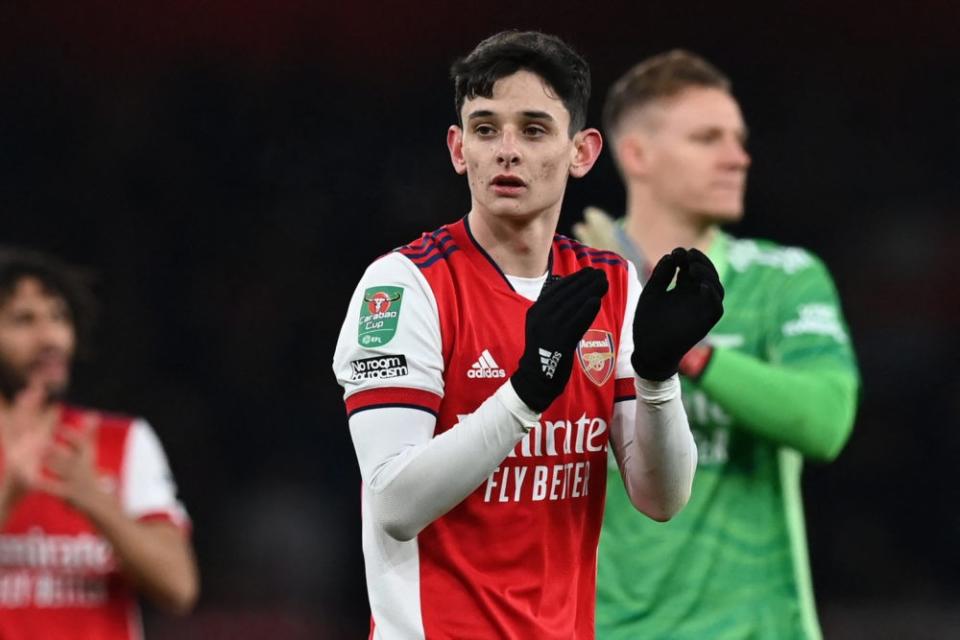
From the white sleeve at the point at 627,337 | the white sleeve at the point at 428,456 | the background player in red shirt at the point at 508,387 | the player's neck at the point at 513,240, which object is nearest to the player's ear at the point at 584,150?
the background player in red shirt at the point at 508,387

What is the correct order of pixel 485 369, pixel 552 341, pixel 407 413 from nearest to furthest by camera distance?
pixel 552 341, pixel 407 413, pixel 485 369

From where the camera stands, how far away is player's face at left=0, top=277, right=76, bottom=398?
4574 millimetres

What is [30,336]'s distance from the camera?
464cm

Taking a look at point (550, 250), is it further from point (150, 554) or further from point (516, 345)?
point (150, 554)

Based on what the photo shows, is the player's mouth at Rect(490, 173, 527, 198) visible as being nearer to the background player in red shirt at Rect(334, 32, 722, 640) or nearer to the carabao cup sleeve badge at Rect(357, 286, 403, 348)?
the background player in red shirt at Rect(334, 32, 722, 640)

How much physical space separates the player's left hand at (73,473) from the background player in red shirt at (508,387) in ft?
5.41

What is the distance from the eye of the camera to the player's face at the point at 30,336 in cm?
457

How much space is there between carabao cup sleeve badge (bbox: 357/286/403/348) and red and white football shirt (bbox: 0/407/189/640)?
183 centimetres

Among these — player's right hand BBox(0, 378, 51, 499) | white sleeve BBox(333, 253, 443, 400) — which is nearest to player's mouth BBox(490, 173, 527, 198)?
white sleeve BBox(333, 253, 443, 400)

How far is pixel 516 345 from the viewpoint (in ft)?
9.06

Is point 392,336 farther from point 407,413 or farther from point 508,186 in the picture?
point 508,186

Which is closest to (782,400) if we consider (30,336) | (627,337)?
(627,337)

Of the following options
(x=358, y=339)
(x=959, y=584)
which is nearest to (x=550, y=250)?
(x=358, y=339)

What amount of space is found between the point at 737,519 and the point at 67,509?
189 centimetres
